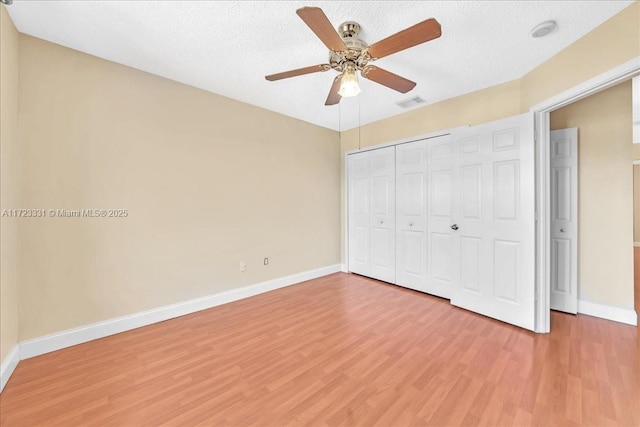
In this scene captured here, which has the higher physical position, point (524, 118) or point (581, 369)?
point (524, 118)

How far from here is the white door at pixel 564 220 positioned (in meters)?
2.86

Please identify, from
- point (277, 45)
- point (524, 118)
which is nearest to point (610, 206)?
point (524, 118)

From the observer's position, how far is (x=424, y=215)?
11.7 feet

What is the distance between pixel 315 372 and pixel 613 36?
3311 mm

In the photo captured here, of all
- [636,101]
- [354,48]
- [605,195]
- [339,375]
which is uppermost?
[636,101]

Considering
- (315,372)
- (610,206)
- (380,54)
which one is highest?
(380,54)

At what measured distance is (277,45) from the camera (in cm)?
220

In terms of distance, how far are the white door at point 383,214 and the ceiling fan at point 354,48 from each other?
1857mm

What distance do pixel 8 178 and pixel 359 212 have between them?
3970 mm

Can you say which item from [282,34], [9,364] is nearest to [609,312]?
[282,34]

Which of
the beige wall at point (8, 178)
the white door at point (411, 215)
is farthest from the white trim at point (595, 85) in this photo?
the beige wall at point (8, 178)

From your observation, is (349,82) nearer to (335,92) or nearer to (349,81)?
(349,81)

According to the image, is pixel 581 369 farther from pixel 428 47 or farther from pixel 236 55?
pixel 236 55

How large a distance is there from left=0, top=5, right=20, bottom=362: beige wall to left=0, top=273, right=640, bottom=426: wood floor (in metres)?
0.41
